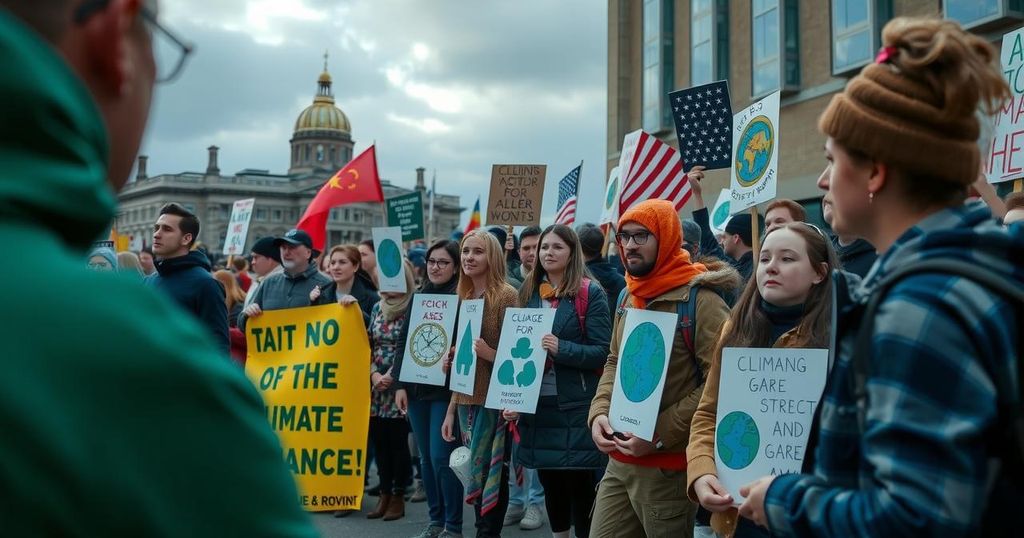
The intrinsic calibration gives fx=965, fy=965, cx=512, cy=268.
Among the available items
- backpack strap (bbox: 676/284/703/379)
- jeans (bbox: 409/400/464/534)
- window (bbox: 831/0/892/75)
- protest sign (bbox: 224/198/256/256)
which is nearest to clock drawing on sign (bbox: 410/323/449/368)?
jeans (bbox: 409/400/464/534)

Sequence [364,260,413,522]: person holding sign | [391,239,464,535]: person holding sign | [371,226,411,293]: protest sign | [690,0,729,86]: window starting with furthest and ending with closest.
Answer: [690,0,729,86]: window
[371,226,411,293]: protest sign
[364,260,413,522]: person holding sign
[391,239,464,535]: person holding sign

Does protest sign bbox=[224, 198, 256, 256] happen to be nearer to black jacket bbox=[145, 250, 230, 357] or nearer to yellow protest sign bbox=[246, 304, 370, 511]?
yellow protest sign bbox=[246, 304, 370, 511]

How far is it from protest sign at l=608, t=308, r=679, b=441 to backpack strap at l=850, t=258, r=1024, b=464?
7.79ft

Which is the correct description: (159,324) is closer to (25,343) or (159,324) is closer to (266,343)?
(25,343)

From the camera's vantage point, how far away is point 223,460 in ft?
2.77

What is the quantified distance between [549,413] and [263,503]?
16.3 ft

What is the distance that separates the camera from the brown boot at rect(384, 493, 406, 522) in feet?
25.8

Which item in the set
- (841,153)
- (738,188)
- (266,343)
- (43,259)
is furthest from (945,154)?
(266,343)

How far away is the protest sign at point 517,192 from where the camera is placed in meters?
9.23

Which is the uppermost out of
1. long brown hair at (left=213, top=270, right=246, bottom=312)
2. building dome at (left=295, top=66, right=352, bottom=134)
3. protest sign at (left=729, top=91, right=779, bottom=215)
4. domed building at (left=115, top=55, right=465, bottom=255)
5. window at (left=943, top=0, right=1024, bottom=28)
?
building dome at (left=295, top=66, right=352, bottom=134)

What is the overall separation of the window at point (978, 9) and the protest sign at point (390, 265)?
39.6ft

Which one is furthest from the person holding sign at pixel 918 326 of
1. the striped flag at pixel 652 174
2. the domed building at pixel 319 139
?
the domed building at pixel 319 139

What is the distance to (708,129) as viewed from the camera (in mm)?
7199

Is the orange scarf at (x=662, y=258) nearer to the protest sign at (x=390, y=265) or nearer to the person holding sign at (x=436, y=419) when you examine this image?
the person holding sign at (x=436, y=419)
